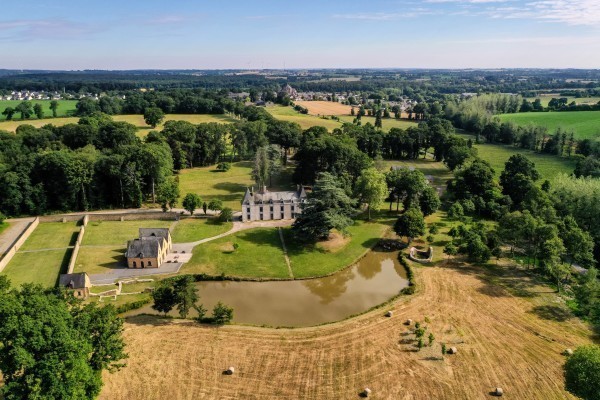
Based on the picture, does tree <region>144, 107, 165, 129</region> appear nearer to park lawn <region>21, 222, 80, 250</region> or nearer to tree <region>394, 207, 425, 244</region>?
park lawn <region>21, 222, 80, 250</region>

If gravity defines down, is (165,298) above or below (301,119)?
below

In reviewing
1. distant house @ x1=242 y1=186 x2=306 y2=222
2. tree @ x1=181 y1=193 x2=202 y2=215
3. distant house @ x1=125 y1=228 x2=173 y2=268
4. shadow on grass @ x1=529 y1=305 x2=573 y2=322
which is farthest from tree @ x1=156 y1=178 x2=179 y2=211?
shadow on grass @ x1=529 y1=305 x2=573 y2=322

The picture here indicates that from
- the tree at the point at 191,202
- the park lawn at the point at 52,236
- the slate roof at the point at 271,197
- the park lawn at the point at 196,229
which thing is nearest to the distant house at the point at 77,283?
the park lawn at the point at 52,236

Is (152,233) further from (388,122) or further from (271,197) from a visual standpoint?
(388,122)

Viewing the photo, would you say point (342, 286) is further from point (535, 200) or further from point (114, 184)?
point (114, 184)

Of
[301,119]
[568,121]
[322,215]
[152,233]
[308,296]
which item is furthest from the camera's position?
[301,119]

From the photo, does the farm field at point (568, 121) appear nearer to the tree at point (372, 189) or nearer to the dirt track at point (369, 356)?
the tree at point (372, 189)

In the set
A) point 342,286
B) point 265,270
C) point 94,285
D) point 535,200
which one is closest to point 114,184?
point 94,285

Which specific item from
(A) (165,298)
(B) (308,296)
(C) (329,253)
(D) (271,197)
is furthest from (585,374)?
(D) (271,197)
